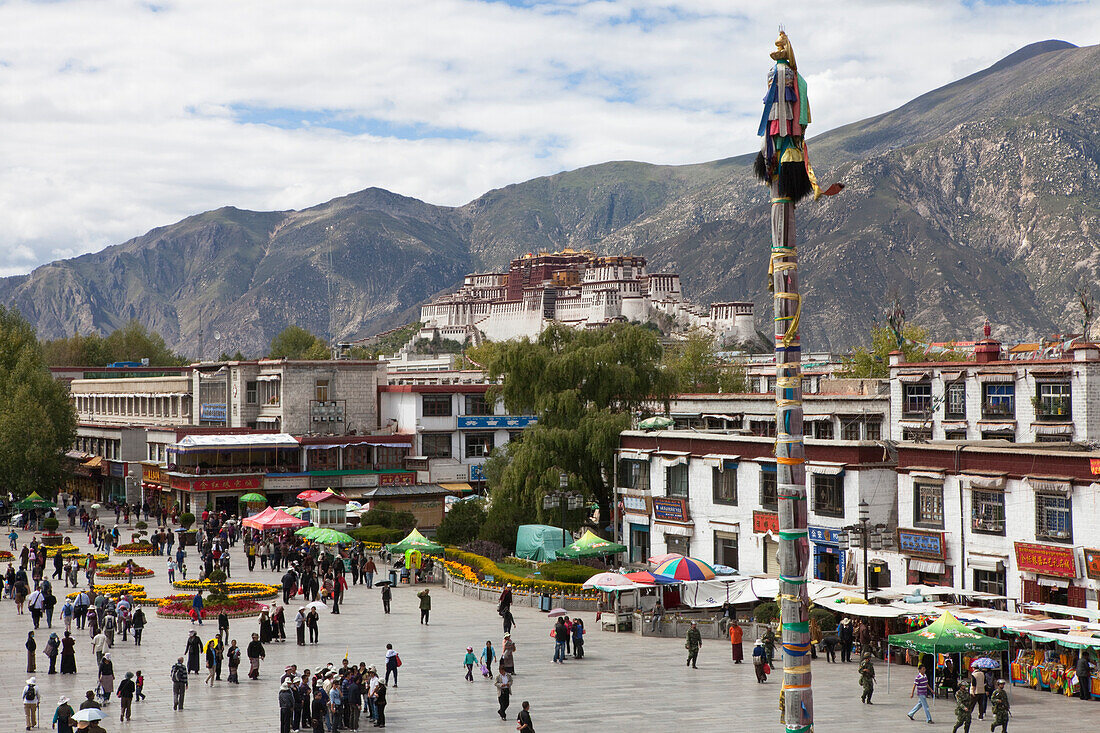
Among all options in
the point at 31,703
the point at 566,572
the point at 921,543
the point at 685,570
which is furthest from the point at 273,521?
the point at 31,703

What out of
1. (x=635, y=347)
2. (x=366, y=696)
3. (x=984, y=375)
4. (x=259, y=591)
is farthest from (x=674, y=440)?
(x=366, y=696)

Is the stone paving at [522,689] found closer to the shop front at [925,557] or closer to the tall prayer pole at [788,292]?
the shop front at [925,557]

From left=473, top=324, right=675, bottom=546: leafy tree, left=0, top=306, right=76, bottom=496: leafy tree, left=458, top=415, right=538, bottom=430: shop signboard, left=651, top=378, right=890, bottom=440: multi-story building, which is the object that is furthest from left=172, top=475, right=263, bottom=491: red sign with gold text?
left=651, top=378, right=890, bottom=440: multi-story building

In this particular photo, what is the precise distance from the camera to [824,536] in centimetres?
4269

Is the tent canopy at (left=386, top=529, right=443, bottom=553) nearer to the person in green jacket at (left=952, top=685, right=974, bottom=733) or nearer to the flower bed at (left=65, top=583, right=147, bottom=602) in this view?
the flower bed at (left=65, top=583, right=147, bottom=602)

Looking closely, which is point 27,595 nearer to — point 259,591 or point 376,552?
point 259,591

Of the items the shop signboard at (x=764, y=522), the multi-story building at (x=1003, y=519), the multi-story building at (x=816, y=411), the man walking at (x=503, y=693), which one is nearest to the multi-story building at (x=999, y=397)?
the multi-story building at (x=816, y=411)

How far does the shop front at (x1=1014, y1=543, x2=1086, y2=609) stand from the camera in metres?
35.0

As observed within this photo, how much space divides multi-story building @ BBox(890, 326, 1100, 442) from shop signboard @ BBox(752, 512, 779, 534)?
40.9ft

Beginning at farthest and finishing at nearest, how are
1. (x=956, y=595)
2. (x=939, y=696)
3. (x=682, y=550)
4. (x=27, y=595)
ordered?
(x=682, y=550) → (x=27, y=595) → (x=956, y=595) → (x=939, y=696)

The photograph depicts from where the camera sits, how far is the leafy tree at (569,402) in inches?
2163

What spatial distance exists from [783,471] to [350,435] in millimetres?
61149

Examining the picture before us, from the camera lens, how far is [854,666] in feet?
108

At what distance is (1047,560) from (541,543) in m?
19.8
